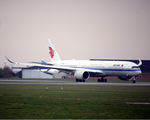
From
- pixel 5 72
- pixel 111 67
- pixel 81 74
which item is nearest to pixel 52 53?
pixel 5 72

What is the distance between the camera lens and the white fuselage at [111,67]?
70250 millimetres

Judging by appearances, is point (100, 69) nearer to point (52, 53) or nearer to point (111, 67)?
point (111, 67)

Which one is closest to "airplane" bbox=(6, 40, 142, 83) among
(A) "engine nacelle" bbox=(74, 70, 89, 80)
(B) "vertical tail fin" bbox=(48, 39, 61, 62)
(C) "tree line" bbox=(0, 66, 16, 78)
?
(A) "engine nacelle" bbox=(74, 70, 89, 80)

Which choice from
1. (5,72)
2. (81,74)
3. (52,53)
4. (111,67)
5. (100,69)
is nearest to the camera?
(81,74)

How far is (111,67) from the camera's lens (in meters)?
72.3

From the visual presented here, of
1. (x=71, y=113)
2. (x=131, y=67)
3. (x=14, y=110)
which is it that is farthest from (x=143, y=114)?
(x=131, y=67)

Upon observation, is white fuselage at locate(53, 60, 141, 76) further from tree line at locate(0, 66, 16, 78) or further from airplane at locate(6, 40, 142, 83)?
tree line at locate(0, 66, 16, 78)

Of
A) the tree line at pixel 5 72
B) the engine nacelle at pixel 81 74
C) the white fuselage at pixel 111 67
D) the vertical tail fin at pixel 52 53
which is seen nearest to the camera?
the white fuselage at pixel 111 67

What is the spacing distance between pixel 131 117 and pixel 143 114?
1474 mm

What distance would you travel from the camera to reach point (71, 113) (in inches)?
870

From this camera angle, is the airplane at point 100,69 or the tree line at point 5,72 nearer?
the airplane at point 100,69

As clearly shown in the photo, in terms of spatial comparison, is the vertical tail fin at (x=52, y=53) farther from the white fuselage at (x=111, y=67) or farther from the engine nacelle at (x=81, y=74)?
the engine nacelle at (x=81, y=74)

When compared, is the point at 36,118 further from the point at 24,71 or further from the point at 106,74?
the point at 24,71

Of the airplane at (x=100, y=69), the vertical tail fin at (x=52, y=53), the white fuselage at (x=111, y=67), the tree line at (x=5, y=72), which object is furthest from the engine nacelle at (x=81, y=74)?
the tree line at (x=5, y=72)
